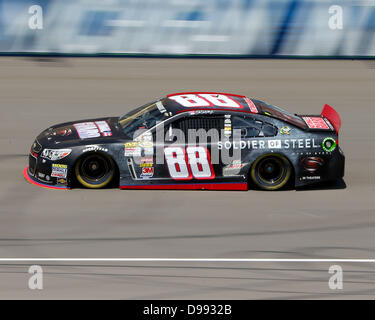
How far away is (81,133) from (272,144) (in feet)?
9.29

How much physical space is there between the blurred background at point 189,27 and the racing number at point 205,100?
7.38 m

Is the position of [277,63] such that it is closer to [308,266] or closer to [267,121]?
[267,121]

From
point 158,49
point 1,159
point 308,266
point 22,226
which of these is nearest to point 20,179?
point 1,159

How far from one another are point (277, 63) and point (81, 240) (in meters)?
10.8

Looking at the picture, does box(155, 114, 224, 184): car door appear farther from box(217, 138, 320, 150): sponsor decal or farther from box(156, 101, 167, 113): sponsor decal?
box(156, 101, 167, 113): sponsor decal

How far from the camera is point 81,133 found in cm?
1052

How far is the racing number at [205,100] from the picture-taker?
10453 mm

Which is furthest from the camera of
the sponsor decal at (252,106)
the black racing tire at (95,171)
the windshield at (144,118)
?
the sponsor decal at (252,106)

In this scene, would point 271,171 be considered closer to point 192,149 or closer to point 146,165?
point 192,149

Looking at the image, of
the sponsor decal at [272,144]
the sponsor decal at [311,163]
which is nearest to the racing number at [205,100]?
the sponsor decal at [272,144]

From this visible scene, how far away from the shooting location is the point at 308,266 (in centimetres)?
791

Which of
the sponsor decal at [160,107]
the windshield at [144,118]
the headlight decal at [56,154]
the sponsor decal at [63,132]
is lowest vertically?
the headlight decal at [56,154]

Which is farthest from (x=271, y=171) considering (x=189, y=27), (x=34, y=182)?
(x=189, y=27)

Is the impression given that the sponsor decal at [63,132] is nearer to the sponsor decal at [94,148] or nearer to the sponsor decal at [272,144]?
the sponsor decal at [94,148]
